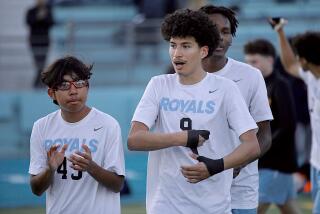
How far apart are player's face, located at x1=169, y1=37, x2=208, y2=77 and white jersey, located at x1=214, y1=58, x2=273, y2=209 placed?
952 millimetres

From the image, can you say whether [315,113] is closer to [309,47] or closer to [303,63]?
[303,63]

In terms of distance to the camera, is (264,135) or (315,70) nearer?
(264,135)

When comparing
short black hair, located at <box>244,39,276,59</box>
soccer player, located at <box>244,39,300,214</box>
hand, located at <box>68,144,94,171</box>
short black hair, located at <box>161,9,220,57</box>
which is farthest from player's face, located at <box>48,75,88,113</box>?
short black hair, located at <box>244,39,276,59</box>

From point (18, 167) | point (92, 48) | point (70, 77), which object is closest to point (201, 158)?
point (70, 77)

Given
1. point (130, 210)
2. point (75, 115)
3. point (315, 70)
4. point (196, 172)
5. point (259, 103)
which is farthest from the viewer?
point (130, 210)

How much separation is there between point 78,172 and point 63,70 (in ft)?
2.25

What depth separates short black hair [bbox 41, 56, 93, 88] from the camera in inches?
254

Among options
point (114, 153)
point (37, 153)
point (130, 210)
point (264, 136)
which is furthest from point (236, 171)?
point (130, 210)

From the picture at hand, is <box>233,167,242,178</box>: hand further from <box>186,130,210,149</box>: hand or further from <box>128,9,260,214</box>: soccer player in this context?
<box>186,130,210,149</box>: hand

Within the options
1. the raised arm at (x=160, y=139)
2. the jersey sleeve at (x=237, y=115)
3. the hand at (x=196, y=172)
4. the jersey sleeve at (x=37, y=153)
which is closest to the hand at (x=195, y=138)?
the raised arm at (x=160, y=139)

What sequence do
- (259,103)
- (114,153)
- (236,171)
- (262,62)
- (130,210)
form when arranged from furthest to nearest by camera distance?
(130,210)
(262,62)
(259,103)
(236,171)
(114,153)

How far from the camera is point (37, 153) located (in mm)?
6449

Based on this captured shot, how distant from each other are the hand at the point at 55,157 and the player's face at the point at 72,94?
29 centimetres

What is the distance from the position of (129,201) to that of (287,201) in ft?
12.0
